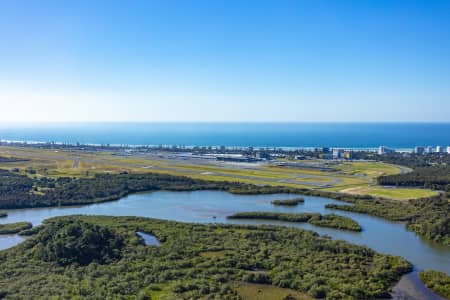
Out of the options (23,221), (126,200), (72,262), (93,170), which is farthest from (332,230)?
(93,170)

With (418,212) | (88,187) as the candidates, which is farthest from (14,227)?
(418,212)

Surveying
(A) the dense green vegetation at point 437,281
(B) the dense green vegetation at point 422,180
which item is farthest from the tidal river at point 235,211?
(B) the dense green vegetation at point 422,180

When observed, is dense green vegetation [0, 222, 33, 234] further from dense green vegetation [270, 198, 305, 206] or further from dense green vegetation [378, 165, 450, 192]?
dense green vegetation [378, 165, 450, 192]

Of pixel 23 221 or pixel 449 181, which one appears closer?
pixel 23 221

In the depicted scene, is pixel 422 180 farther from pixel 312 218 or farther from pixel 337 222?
pixel 312 218

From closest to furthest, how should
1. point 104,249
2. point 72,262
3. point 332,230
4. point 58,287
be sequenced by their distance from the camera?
point 58,287, point 72,262, point 104,249, point 332,230

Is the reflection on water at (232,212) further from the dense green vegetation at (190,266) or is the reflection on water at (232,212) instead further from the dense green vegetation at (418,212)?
the dense green vegetation at (190,266)

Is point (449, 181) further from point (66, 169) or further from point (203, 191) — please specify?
point (66, 169)
